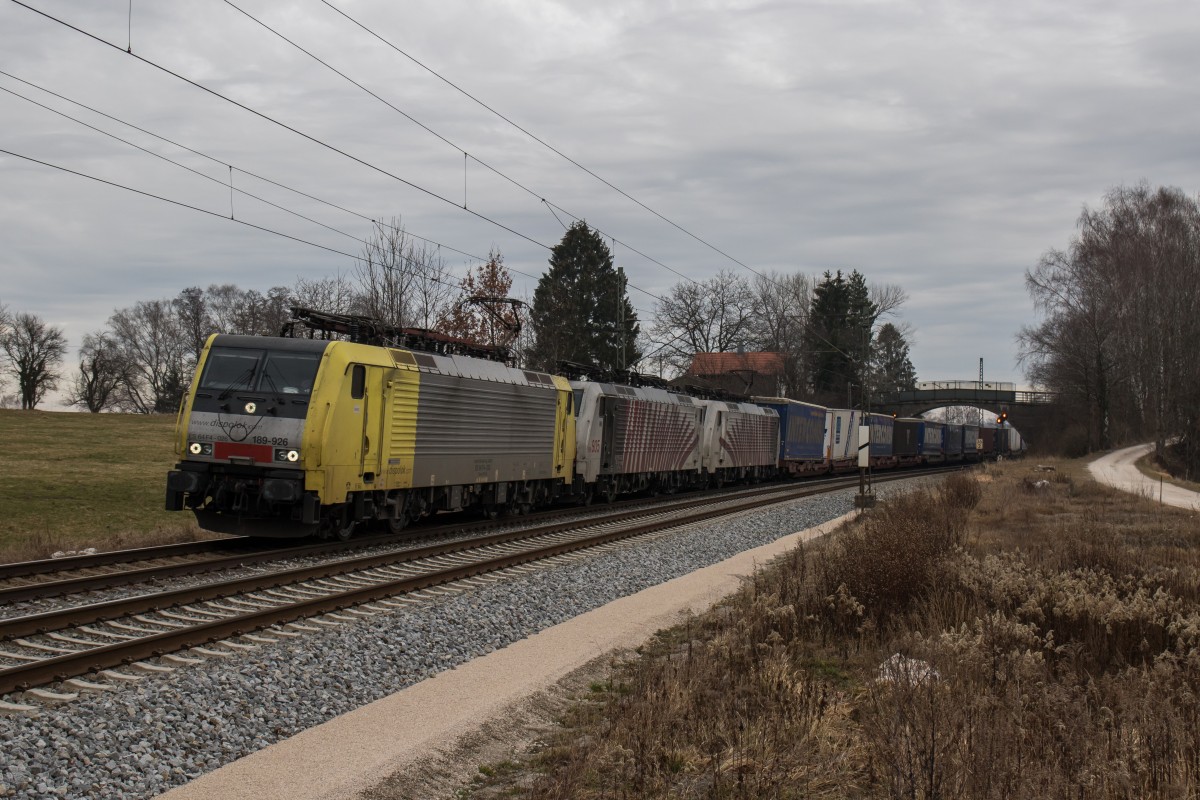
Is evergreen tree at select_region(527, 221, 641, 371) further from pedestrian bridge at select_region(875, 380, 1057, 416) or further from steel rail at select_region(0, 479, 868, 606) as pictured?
steel rail at select_region(0, 479, 868, 606)

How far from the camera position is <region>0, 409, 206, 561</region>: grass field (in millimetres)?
16438

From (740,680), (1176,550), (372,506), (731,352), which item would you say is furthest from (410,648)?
(731,352)

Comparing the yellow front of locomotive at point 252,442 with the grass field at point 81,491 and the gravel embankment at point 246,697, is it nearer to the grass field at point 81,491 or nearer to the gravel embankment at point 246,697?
the grass field at point 81,491

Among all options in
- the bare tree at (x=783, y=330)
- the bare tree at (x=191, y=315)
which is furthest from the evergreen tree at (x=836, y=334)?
the bare tree at (x=191, y=315)

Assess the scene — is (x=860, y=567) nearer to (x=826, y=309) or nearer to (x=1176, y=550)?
(x=1176, y=550)

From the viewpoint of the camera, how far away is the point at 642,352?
71.1m

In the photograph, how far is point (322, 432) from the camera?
14.3 meters

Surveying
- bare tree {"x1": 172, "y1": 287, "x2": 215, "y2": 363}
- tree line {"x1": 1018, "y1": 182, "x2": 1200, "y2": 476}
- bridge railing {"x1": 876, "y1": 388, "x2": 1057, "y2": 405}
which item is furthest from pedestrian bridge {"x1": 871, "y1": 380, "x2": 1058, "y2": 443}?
bare tree {"x1": 172, "y1": 287, "x2": 215, "y2": 363}

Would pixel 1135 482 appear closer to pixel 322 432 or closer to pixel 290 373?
pixel 322 432

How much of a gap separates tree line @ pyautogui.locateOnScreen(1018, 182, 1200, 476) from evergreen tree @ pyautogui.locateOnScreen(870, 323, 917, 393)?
1729 inches

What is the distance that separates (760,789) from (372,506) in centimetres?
1169

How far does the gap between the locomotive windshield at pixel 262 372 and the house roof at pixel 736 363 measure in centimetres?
5449

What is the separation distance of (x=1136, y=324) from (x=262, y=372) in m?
50.3

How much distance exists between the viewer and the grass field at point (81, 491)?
16438mm
